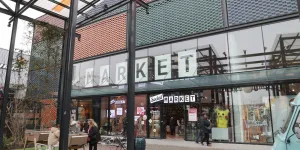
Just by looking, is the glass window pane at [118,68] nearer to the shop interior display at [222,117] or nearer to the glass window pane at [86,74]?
the glass window pane at [86,74]

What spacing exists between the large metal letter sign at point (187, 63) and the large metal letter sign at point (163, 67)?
719 mm

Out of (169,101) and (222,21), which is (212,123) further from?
(222,21)

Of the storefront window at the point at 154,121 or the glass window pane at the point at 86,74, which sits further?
the glass window pane at the point at 86,74

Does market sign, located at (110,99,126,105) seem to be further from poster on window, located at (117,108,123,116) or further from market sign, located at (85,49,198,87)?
market sign, located at (85,49,198,87)

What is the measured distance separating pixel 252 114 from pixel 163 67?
5.48 metres

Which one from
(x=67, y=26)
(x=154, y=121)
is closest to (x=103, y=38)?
(x=154, y=121)

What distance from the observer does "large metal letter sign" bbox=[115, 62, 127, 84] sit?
15.0m


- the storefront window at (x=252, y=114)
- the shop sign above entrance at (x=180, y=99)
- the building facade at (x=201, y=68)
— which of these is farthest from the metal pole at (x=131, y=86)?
the shop sign above entrance at (x=180, y=99)

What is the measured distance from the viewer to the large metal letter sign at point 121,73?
15.0 meters

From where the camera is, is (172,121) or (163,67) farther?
(172,121)

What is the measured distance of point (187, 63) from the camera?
515 inches

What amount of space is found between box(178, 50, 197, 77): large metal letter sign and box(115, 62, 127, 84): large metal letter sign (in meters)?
3.73

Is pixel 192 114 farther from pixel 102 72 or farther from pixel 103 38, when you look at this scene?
pixel 103 38

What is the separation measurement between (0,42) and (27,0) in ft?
6.45
